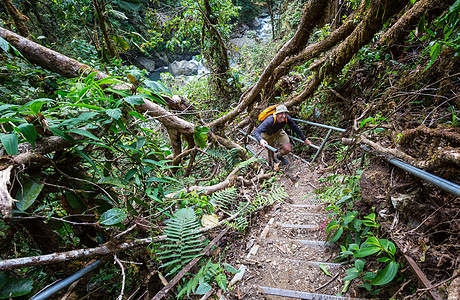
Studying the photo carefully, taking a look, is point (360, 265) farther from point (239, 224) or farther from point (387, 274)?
point (239, 224)

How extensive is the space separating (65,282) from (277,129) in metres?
4.36

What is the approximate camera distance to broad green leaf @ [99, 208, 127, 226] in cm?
115

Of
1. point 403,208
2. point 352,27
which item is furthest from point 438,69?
point 403,208

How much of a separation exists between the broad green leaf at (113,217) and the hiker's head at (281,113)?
3855 mm

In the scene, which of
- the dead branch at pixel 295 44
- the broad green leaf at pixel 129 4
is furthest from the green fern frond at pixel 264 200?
the broad green leaf at pixel 129 4

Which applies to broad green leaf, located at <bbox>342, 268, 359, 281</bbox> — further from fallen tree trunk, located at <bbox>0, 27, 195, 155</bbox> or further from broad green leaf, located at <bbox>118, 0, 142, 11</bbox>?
broad green leaf, located at <bbox>118, 0, 142, 11</bbox>

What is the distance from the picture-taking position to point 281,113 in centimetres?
441

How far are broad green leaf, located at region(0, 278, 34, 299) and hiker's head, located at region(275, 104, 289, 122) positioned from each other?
4.30 meters

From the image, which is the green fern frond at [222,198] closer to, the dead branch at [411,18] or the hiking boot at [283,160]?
the hiking boot at [283,160]

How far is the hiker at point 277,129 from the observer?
441cm

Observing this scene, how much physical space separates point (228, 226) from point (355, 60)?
14.5 ft

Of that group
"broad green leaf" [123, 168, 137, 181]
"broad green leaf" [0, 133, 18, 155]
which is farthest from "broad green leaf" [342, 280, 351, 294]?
"broad green leaf" [0, 133, 18, 155]

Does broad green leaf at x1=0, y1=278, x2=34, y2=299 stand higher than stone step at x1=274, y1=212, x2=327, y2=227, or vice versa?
broad green leaf at x1=0, y1=278, x2=34, y2=299

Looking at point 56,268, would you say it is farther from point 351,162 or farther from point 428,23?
point 428,23
